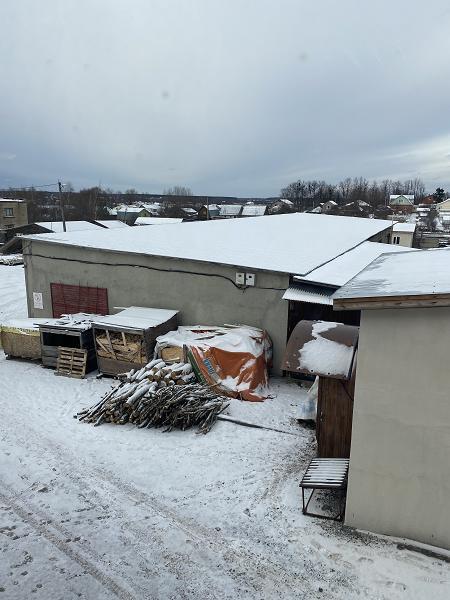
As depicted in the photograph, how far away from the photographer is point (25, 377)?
11438mm

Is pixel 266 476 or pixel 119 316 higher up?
pixel 119 316

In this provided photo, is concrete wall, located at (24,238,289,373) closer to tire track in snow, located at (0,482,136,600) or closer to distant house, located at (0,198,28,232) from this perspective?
tire track in snow, located at (0,482,136,600)

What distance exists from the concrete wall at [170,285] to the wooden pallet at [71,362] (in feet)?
8.32

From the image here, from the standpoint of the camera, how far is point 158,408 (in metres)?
8.51

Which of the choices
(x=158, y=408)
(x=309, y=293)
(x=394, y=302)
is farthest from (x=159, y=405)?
(x=394, y=302)

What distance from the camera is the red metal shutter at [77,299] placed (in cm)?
1398

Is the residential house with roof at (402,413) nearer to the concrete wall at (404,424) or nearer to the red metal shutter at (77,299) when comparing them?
the concrete wall at (404,424)

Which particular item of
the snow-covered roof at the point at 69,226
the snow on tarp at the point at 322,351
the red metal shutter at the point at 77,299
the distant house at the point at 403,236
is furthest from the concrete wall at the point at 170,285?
the snow-covered roof at the point at 69,226

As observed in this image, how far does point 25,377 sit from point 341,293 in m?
9.20

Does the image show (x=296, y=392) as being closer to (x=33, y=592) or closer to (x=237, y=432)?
(x=237, y=432)

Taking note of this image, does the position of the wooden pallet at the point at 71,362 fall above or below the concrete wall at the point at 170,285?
below

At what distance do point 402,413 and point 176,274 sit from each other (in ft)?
28.3

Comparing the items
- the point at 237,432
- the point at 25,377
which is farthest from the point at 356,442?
the point at 25,377

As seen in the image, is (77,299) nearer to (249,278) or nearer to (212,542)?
(249,278)
